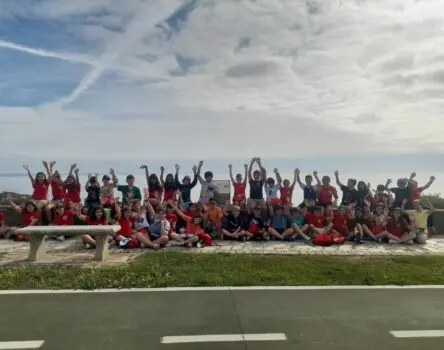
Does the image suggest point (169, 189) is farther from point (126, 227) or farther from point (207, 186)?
point (126, 227)

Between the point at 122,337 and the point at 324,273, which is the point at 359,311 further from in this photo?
the point at 122,337

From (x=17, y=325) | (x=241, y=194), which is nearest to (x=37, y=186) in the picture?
(x=241, y=194)

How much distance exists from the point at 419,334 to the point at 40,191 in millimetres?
12184

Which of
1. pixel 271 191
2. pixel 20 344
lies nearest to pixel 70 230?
pixel 20 344

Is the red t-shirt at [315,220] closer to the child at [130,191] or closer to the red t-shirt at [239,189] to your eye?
the red t-shirt at [239,189]

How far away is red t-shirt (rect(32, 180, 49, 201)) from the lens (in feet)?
47.6

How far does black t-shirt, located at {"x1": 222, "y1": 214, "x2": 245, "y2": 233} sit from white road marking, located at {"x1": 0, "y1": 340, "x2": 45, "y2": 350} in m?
8.44

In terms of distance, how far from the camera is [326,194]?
14.4 metres

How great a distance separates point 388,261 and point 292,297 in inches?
151

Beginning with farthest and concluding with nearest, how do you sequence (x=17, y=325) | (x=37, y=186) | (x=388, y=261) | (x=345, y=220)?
(x=37, y=186) → (x=345, y=220) → (x=388, y=261) → (x=17, y=325)

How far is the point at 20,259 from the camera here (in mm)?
10227

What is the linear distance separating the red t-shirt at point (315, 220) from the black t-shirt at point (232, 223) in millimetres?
1950

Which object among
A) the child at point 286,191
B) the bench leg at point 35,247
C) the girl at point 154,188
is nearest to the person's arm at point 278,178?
the child at point 286,191

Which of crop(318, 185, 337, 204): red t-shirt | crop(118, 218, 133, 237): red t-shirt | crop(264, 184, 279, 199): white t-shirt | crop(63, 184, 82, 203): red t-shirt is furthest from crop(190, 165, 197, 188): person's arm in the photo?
crop(318, 185, 337, 204): red t-shirt
